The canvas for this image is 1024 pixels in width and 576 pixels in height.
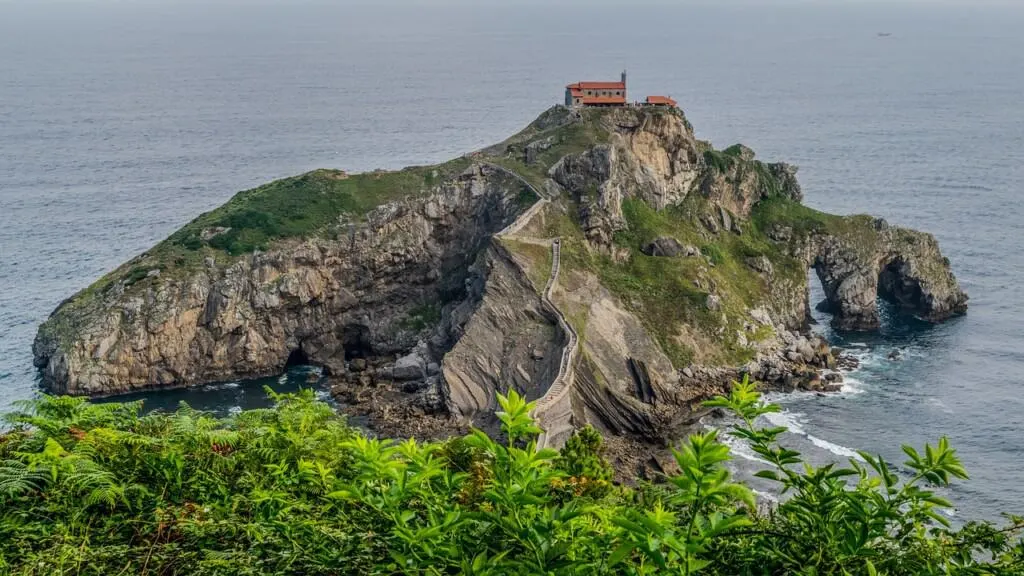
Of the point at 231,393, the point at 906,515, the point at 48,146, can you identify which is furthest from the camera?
the point at 48,146

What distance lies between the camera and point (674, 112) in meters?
104

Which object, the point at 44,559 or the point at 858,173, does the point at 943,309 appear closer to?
the point at 858,173

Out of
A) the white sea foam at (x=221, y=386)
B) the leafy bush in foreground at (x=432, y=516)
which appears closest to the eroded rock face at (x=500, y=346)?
the white sea foam at (x=221, y=386)

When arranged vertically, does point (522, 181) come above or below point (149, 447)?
below

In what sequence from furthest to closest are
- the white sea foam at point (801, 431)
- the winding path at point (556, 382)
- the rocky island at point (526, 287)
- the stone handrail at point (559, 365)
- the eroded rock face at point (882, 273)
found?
the eroded rock face at point (882, 273), the rocky island at point (526, 287), the white sea foam at point (801, 431), the winding path at point (556, 382), the stone handrail at point (559, 365)

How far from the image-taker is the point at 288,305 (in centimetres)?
9100

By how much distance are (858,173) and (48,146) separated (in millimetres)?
148740

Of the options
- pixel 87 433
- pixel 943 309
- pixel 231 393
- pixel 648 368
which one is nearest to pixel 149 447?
pixel 87 433

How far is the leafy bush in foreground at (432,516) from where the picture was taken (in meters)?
9.09

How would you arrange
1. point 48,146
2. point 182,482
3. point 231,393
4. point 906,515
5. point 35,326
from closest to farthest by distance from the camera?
point 906,515, point 182,482, point 231,393, point 35,326, point 48,146

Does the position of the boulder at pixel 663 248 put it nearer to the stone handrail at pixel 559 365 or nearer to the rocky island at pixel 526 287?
the rocky island at pixel 526 287

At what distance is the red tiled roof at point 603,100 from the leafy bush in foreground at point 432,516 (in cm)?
9541

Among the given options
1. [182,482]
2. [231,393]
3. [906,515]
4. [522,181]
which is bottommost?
[231,393]

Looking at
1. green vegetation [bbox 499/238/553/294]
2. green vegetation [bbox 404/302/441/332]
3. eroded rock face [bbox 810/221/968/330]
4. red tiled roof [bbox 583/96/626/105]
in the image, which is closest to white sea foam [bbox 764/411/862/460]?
green vegetation [bbox 499/238/553/294]
